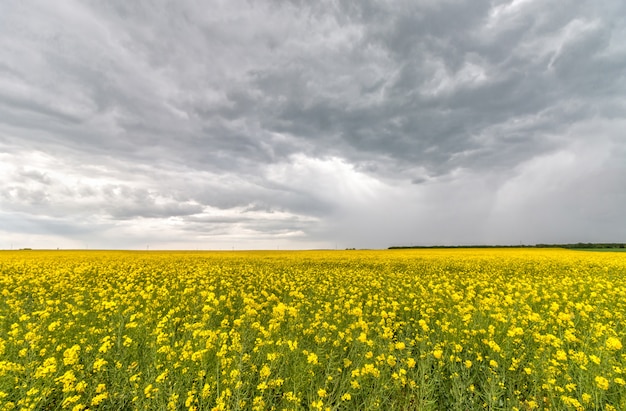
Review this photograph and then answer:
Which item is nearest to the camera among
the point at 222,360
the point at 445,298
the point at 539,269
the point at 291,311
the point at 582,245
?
the point at 222,360

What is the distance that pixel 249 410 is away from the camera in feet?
14.6

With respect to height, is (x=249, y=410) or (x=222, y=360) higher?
(x=222, y=360)

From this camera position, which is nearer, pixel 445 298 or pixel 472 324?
pixel 472 324

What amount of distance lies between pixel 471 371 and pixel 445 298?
15.4 feet

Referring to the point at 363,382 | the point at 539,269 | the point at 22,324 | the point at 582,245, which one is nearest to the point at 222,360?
the point at 363,382

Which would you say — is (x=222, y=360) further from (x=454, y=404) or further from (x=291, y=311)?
(x=454, y=404)

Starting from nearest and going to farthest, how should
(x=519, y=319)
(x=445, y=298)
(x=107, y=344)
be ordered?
(x=107, y=344) → (x=519, y=319) → (x=445, y=298)

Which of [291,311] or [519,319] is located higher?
[291,311]

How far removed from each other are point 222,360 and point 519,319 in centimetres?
674

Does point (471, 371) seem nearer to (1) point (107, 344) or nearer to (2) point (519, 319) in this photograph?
(2) point (519, 319)

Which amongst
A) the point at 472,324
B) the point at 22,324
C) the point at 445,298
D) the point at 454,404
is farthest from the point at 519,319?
the point at 22,324

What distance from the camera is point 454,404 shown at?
4516 mm

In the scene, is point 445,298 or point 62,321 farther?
point 445,298

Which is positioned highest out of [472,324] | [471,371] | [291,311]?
[291,311]
